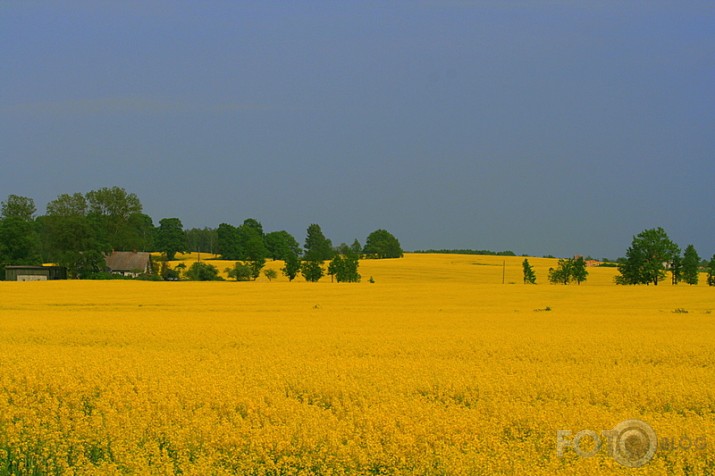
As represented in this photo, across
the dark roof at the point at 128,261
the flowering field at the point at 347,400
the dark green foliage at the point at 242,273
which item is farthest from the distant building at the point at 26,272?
the flowering field at the point at 347,400

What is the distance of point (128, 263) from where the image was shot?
85188 mm

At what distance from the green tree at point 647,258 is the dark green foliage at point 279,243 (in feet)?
176

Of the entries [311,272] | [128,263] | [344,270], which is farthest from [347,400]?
[128,263]

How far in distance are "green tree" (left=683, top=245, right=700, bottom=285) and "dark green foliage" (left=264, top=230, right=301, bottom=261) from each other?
5677 cm

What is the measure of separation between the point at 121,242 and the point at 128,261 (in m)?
7.37

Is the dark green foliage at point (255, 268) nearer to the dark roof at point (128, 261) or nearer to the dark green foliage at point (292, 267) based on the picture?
the dark green foliage at point (292, 267)

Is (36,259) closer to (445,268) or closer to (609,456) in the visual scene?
(445,268)

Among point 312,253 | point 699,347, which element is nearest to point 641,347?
point 699,347

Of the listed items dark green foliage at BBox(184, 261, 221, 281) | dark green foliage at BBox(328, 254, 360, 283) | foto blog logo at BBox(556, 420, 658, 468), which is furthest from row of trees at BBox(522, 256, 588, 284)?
foto blog logo at BBox(556, 420, 658, 468)

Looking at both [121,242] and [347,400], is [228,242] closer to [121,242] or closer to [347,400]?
[121,242]

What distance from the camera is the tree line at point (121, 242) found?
74125 millimetres

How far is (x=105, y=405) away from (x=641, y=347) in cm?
1202

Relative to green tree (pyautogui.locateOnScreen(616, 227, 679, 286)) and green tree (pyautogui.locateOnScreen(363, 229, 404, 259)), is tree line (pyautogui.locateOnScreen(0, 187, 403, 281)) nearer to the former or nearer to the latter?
green tree (pyautogui.locateOnScreen(363, 229, 404, 259))

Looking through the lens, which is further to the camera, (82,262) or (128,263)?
(128,263)
